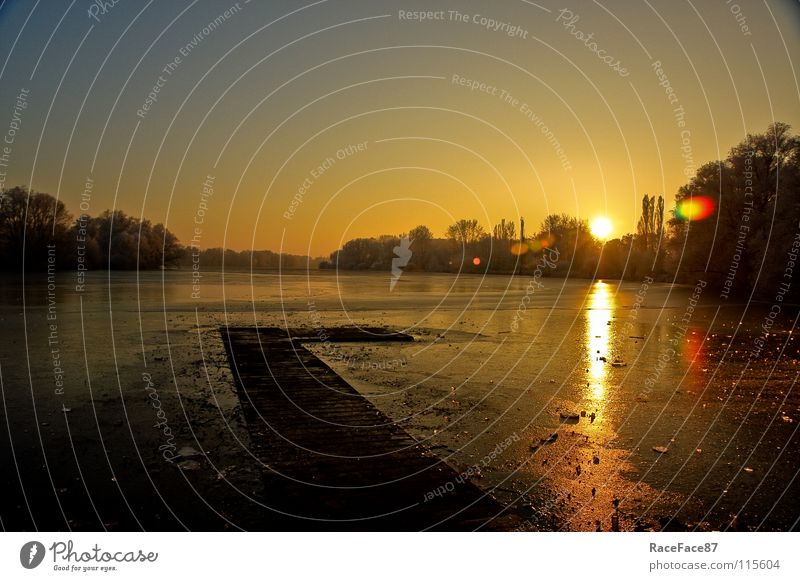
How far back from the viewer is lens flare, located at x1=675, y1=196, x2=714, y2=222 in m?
60.6

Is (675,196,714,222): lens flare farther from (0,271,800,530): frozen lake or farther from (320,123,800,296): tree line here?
(0,271,800,530): frozen lake

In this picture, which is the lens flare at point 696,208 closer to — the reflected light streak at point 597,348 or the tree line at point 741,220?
the tree line at point 741,220

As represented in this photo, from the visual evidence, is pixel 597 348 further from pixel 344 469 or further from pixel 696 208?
pixel 696 208

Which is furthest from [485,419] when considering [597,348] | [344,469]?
[597,348]

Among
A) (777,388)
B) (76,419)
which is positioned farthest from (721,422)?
(76,419)

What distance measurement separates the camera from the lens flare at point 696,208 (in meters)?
60.6

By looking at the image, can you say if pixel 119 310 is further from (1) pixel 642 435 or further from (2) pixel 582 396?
(1) pixel 642 435

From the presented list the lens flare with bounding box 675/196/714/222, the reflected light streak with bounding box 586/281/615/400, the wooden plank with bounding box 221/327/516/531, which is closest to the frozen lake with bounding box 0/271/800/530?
the reflected light streak with bounding box 586/281/615/400

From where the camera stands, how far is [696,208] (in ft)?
204

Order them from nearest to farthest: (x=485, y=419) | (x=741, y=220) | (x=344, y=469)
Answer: (x=344, y=469)
(x=485, y=419)
(x=741, y=220)

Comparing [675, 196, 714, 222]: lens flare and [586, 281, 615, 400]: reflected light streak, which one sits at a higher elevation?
[675, 196, 714, 222]: lens flare

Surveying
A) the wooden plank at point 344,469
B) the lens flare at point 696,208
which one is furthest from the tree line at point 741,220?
the wooden plank at point 344,469

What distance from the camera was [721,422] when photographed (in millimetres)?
10242

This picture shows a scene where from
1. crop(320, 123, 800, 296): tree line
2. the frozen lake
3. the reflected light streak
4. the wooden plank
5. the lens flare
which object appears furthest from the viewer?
the lens flare
